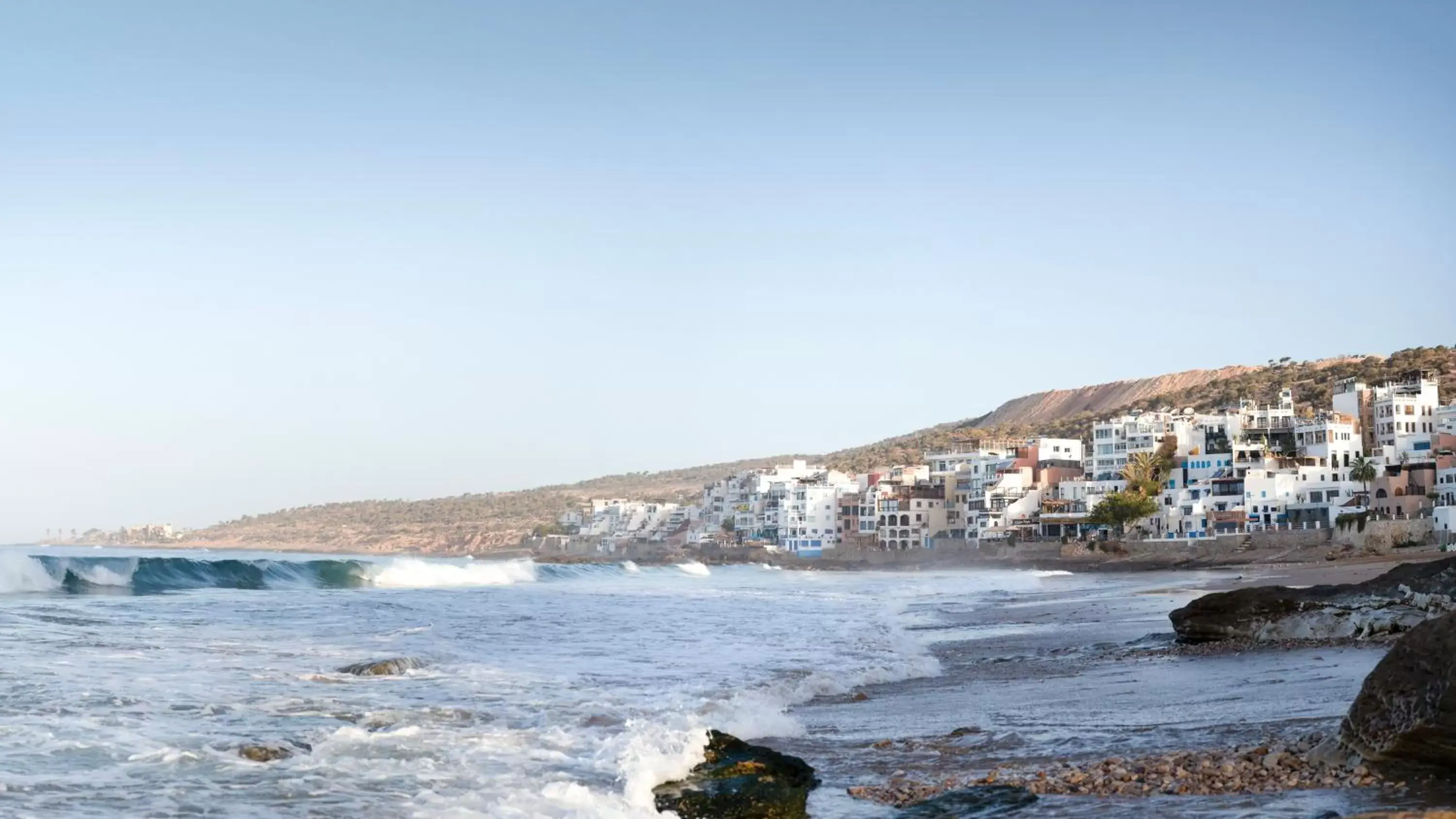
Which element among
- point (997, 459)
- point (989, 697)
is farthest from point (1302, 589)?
point (997, 459)

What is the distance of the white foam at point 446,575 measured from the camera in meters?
64.5

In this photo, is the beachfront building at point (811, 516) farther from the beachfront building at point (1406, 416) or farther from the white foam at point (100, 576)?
the white foam at point (100, 576)

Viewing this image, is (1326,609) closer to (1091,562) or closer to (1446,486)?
(1446,486)

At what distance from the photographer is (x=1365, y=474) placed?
68250 millimetres

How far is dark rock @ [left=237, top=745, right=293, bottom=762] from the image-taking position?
35.3ft

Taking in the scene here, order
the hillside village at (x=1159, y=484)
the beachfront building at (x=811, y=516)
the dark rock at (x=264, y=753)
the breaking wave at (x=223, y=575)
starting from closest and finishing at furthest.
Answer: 1. the dark rock at (x=264, y=753)
2. the breaking wave at (x=223, y=575)
3. the hillside village at (x=1159, y=484)
4. the beachfront building at (x=811, y=516)

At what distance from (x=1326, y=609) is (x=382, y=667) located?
13.3 m

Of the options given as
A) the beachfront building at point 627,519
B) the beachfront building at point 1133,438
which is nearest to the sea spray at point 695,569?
the beachfront building at point 1133,438

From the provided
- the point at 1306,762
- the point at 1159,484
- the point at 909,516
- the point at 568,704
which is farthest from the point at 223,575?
the point at 909,516

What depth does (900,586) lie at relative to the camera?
5647cm

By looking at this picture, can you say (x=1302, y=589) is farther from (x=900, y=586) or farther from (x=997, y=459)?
(x=997, y=459)

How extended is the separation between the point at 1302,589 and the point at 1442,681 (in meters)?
12.6

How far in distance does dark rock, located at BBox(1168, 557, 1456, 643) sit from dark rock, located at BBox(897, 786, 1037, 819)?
10611mm

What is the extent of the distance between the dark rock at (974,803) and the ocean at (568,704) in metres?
0.20
